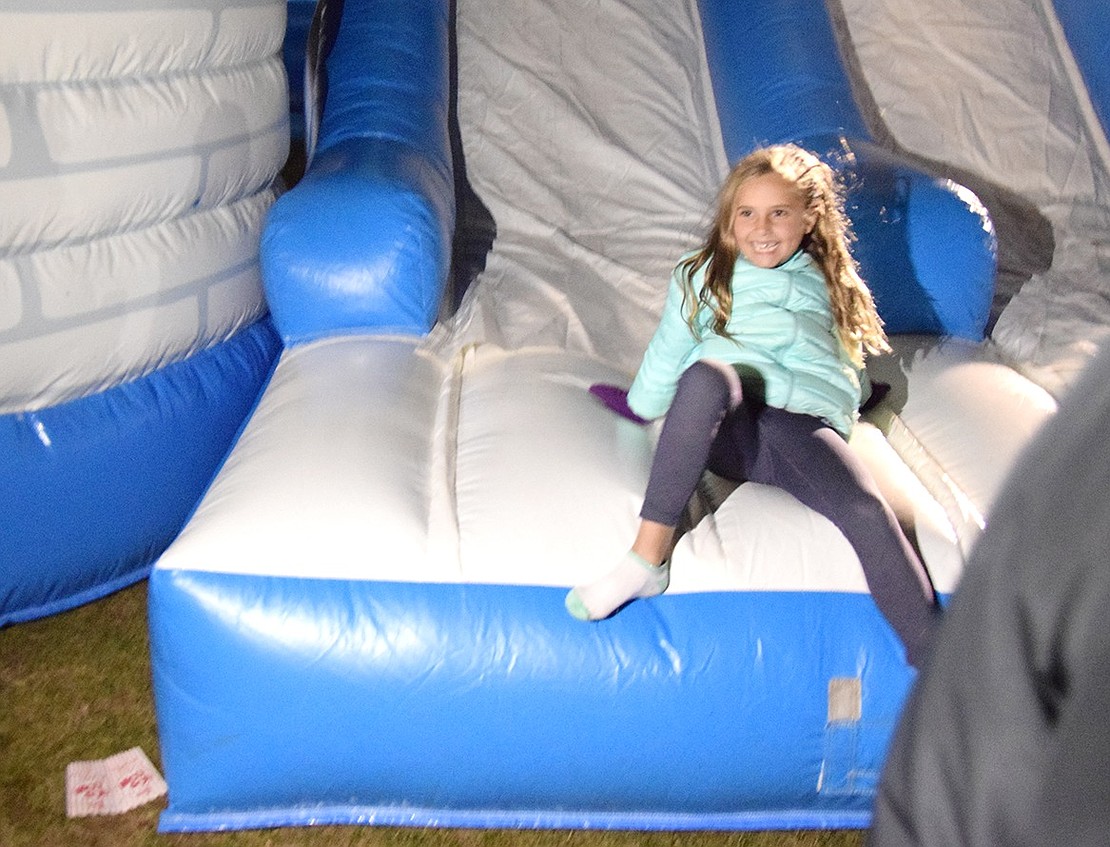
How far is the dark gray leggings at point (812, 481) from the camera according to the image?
141 centimetres

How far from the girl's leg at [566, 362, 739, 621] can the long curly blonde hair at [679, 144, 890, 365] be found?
184 mm

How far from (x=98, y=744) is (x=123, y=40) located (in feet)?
3.30

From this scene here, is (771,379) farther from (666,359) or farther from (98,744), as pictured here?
(98,744)

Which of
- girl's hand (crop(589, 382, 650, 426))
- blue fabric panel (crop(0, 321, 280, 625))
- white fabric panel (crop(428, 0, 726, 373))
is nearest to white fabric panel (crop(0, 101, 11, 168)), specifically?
blue fabric panel (crop(0, 321, 280, 625))

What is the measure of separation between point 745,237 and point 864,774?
720 mm

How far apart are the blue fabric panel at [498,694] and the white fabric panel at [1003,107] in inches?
49.4

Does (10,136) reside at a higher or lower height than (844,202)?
higher

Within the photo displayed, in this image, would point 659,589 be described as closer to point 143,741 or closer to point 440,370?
point 440,370

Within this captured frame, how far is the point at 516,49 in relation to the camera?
106 inches

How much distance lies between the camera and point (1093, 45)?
263 cm

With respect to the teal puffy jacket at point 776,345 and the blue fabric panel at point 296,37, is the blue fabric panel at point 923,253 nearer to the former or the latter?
the teal puffy jacket at point 776,345

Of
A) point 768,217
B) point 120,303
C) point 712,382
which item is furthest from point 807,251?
point 120,303

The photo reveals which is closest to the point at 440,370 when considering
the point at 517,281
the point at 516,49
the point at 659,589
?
the point at 517,281

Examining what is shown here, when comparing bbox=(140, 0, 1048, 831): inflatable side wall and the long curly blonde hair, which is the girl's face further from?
bbox=(140, 0, 1048, 831): inflatable side wall
